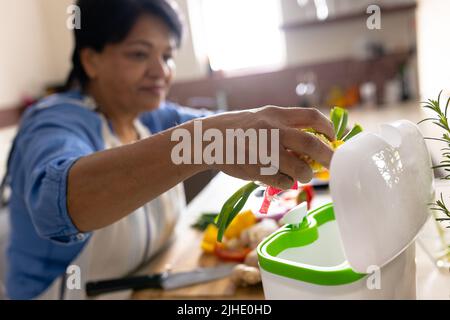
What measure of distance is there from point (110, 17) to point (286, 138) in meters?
0.59

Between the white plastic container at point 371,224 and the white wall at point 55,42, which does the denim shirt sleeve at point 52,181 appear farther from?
the white wall at point 55,42

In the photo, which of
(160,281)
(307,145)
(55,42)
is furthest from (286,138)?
(55,42)

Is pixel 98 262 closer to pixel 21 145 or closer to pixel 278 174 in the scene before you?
pixel 21 145

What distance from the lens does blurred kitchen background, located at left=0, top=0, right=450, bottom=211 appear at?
90.3 inches

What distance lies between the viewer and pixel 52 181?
0.53 metres

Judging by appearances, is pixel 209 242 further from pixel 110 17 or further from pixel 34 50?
pixel 34 50

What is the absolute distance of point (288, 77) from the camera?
97.5 inches

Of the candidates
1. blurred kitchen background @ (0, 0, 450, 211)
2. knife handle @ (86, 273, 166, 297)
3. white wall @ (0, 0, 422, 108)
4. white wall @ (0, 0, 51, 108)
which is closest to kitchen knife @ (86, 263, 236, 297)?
knife handle @ (86, 273, 166, 297)

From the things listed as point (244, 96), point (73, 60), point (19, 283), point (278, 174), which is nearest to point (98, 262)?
point (19, 283)

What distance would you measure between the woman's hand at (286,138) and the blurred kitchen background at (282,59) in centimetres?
186

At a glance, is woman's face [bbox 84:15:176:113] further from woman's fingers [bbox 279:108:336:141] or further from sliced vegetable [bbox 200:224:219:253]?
woman's fingers [bbox 279:108:336:141]

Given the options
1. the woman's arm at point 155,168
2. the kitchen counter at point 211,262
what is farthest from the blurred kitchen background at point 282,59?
the woman's arm at point 155,168

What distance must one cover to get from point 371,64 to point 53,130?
6.69ft
